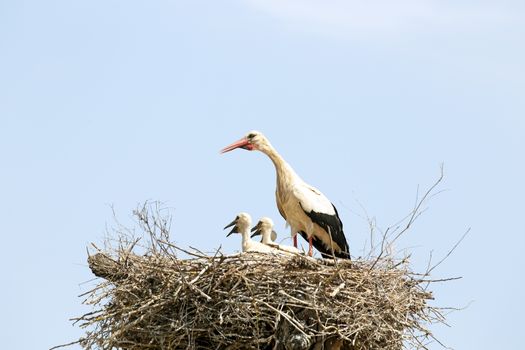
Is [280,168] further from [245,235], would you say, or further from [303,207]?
[245,235]

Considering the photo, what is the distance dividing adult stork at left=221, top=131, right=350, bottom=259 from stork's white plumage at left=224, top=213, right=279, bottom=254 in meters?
0.93

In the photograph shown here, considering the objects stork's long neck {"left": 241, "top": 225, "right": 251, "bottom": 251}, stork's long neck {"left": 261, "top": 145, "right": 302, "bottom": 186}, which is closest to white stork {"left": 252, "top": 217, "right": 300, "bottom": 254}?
stork's long neck {"left": 241, "top": 225, "right": 251, "bottom": 251}

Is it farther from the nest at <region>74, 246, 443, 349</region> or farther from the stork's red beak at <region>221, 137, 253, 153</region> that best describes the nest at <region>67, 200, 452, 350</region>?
the stork's red beak at <region>221, 137, 253, 153</region>

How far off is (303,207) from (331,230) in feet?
1.07

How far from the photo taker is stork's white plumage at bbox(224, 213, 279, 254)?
9.58 m

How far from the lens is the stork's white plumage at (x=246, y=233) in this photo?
9578 mm

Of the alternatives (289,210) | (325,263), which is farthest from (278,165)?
(325,263)

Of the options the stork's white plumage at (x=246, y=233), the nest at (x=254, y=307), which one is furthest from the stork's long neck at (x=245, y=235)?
the nest at (x=254, y=307)

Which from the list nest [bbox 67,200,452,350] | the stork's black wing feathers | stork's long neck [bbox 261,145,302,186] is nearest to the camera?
nest [bbox 67,200,452,350]

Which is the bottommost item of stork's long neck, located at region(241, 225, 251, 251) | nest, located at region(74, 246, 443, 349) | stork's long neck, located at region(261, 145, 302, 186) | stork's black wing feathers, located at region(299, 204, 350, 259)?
nest, located at region(74, 246, 443, 349)

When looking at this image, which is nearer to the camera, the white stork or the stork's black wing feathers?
the white stork

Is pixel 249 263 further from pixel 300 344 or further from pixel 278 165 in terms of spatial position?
pixel 278 165

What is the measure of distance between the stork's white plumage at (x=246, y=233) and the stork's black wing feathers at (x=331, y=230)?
0.93 metres

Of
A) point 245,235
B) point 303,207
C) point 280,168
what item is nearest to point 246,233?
point 245,235
